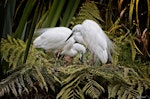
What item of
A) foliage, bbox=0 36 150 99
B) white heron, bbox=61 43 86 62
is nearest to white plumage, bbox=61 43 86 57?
white heron, bbox=61 43 86 62

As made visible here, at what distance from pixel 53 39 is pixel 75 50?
135 mm

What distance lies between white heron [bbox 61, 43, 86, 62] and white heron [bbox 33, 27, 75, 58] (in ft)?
0.10

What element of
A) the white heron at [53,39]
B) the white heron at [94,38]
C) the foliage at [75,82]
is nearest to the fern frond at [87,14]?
the white heron at [53,39]

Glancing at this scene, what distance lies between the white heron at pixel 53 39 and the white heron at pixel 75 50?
0.10 feet

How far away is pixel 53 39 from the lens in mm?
1568

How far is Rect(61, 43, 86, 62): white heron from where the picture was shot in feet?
4.75

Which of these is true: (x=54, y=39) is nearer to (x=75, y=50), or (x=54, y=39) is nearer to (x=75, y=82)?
(x=75, y=50)

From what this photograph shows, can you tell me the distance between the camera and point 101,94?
3.73 feet

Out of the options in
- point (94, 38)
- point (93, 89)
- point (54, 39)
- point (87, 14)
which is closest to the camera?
point (93, 89)

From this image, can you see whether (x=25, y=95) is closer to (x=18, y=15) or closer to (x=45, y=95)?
(x=45, y=95)

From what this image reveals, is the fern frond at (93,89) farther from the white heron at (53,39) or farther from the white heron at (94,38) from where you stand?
the white heron at (53,39)

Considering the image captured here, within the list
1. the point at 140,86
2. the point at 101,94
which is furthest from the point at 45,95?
the point at 140,86

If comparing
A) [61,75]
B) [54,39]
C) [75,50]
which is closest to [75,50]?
[75,50]

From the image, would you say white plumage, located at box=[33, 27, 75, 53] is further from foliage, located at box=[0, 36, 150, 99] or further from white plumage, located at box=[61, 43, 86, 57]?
foliage, located at box=[0, 36, 150, 99]
